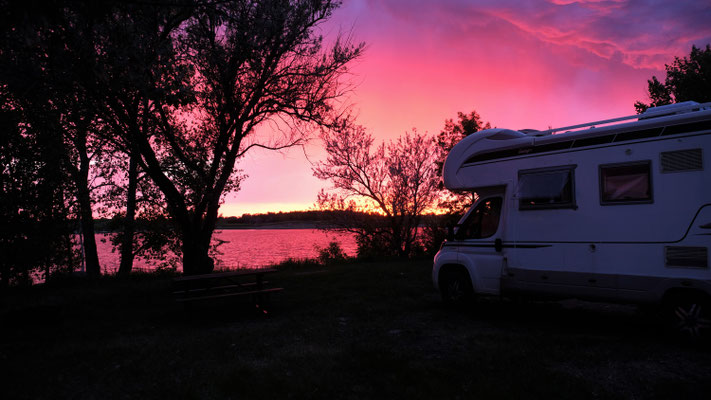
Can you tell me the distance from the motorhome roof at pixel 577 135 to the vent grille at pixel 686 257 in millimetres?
1705

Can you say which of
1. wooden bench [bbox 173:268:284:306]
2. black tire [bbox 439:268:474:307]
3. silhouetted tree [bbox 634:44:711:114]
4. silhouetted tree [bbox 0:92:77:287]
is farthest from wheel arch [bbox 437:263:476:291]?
silhouetted tree [bbox 634:44:711:114]

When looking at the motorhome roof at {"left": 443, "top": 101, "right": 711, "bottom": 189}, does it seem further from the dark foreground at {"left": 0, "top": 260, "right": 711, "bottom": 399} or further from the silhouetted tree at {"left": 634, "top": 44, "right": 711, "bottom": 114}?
the silhouetted tree at {"left": 634, "top": 44, "right": 711, "bottom": 114}

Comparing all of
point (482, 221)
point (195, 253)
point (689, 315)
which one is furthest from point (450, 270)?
point (195, 253)

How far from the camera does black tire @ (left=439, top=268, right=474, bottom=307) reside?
905 centimetres

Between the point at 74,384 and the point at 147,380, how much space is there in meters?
0.85

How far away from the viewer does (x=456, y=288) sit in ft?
30.4

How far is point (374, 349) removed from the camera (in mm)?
6293

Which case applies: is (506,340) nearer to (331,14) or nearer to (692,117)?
(692,117)

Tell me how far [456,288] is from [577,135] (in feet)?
12.8

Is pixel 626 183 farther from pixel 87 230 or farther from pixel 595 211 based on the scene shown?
pixel 87 230

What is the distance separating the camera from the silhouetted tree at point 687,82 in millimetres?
26797

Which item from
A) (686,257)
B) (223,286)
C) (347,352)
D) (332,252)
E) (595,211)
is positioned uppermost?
(595,211)

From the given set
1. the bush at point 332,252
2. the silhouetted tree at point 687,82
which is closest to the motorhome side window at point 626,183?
the bush at point 332,252

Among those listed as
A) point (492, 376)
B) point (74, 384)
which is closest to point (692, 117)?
point (492, 376)
